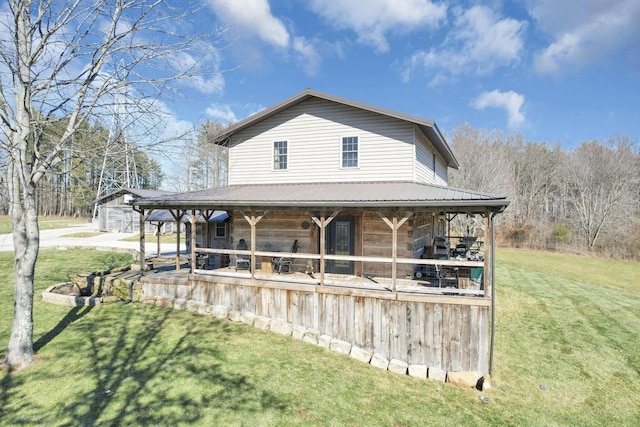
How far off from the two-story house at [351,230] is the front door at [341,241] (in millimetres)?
36

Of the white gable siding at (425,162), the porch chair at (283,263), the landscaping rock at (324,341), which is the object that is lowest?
the landscaping rock at (324,341)

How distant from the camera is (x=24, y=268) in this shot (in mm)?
6801

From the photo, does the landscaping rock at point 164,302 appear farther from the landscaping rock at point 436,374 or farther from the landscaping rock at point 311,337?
the landscaping rock at point 436,374

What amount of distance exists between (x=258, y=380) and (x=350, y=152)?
8636mm

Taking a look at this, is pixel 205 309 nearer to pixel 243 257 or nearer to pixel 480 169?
pixel 243 257

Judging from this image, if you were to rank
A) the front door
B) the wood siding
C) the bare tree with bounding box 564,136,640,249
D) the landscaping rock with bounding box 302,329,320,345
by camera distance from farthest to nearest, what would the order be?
the bare tree with bounding box 564,136,640,249, the front door, the wood siding, the landscaping rock with bounding box 302,329,320,345

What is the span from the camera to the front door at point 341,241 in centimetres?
1188

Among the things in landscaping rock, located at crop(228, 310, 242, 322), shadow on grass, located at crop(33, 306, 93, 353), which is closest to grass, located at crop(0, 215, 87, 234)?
shadow on grass, located at crop(33, 306, 93, 353)

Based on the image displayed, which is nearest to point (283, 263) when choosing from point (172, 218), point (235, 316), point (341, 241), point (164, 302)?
point (341, 241)

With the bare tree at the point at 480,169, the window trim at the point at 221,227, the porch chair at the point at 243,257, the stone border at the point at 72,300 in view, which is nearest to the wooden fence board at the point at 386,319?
the porch chair at the point at 243,257

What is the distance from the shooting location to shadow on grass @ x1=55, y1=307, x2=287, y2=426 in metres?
5.25

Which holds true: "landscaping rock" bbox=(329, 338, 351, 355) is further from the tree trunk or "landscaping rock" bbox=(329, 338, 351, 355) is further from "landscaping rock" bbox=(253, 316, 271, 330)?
the tree trunk

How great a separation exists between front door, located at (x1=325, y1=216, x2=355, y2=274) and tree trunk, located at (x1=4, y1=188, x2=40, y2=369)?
26.5ft

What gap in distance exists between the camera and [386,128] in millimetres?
12336
